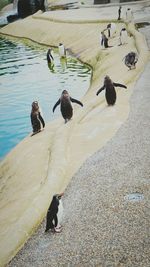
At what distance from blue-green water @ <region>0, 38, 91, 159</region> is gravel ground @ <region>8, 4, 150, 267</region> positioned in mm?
8347

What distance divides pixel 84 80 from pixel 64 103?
13.0m

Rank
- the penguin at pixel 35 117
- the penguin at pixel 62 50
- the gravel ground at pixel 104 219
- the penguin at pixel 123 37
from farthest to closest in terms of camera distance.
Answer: the penguin at pixel 62 50
the penguin at pixel 123 37
the penguin at pixel 35 117
the gravel ground at pixel 104 219

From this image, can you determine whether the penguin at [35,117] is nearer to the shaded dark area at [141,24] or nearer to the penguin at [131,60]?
the penguin at [131,60]

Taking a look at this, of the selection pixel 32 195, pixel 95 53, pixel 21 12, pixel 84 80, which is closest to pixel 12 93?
pixel 84 80

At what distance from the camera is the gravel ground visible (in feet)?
24.0

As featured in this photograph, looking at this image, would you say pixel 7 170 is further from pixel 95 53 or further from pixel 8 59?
pixel 8 59

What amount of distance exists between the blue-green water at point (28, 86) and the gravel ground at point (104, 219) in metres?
8.35

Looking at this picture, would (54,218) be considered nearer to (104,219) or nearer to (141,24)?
(104,219)

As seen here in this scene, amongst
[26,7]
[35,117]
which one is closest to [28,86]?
[35,117]

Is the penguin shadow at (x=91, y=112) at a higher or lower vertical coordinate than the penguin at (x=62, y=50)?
higher

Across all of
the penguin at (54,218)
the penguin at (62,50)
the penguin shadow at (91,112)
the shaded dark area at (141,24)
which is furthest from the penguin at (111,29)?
the penguin at (54,218)

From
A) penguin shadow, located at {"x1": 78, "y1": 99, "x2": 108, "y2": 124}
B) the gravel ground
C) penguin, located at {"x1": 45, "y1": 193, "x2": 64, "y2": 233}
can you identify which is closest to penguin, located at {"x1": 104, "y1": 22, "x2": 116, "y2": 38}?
penguin shadow, located at {"x1": 78, "y1": 99, "x2": 108, "y2": 124}

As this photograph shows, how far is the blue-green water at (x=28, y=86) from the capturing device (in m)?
21.5

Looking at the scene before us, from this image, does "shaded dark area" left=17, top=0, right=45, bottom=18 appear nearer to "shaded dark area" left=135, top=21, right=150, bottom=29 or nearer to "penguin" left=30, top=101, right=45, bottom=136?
"shaded dark area" left=135, top=21, right=150, bottom=29
